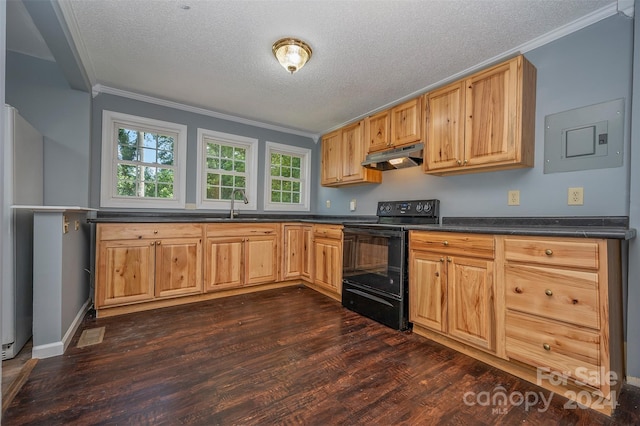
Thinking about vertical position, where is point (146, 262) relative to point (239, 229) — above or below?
below

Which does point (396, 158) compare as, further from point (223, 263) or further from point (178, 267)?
point (178, 267)

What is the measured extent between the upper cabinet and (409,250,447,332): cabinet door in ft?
2.90

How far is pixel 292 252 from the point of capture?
3.98 meters

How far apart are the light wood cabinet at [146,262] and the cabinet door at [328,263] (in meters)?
1.38

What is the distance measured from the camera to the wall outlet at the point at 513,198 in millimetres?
2434

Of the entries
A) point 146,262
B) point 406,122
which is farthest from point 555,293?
point 146,262

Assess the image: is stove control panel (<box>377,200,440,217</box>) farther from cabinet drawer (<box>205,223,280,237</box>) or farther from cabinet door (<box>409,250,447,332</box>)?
cabinet drawer (<box>205,223,280,237</box>)

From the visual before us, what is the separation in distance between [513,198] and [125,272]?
3.59 meters

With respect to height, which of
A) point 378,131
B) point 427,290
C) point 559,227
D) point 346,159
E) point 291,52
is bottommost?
point 427,290

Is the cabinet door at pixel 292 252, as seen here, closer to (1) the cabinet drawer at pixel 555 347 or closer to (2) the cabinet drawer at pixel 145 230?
(2) the cabinet drawer at pixel 145 230

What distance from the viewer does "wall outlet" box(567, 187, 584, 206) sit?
2086 millimetres

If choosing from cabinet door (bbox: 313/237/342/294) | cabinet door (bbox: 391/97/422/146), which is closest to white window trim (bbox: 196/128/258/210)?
cabinet door (bbox: 313/237/342/294)

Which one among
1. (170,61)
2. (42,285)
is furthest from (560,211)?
(42,285)

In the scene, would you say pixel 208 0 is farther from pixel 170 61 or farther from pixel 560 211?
pixel 560 211
